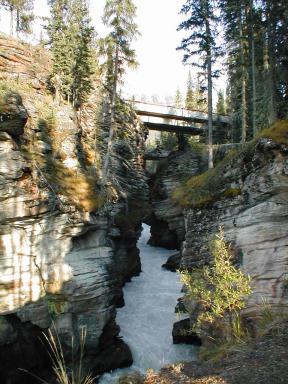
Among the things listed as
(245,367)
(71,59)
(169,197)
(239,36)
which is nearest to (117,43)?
(71,59)

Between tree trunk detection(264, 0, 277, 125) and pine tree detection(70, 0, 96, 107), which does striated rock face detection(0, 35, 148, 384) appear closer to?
pine tree detection(70, 0, 96, 107)

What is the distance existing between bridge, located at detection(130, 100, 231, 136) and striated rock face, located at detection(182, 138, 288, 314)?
22.5m

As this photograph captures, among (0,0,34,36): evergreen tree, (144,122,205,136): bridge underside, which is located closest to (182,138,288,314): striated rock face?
(144,122,205,136): bridge underside

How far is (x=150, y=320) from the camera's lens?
68.5ft

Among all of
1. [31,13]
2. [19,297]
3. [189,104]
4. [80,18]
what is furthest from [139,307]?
[189,104]

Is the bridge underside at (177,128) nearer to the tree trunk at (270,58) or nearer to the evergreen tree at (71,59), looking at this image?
the evergreen tree at (71,59)

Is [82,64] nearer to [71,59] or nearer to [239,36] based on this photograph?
[71,59]

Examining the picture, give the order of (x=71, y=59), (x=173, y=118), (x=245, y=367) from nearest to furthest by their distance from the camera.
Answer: (x=245, y=367)
(x=71, y=59)
(x=173, y=118)

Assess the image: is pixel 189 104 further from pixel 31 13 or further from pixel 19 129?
pixel 19 129

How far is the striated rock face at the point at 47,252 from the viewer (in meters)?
15.0

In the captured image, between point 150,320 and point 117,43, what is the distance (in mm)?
16038

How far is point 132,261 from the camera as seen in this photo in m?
28.0

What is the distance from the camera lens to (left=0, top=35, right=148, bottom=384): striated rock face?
15008 mm

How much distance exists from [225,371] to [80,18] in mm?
32124
